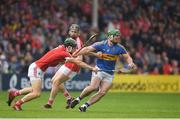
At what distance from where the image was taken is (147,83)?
34.4 metres

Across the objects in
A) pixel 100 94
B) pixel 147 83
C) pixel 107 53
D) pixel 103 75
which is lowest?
pixel 147 83

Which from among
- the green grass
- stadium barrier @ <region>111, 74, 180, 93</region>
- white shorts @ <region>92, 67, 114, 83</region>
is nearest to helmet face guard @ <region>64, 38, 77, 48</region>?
white shorts @ <region>92, 67, 114, 83</region>

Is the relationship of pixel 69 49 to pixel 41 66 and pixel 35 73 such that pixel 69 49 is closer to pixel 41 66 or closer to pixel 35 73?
pixel 41 66

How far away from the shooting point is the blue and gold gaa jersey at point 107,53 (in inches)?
798

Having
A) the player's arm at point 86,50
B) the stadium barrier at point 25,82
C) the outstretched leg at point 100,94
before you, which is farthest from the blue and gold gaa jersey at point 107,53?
the stadium barrier at point 25,82

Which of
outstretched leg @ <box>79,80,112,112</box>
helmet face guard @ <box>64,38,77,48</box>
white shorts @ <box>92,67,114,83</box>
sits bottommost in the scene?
outstretched leg @ <box>79,80,112,112</box>

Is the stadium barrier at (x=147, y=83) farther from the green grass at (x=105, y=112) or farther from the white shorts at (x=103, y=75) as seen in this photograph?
the white shorts at (x=103, y=75)

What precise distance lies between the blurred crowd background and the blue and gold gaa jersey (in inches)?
468

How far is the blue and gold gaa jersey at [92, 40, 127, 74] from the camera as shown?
20266mm

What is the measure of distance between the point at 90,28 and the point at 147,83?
394cm

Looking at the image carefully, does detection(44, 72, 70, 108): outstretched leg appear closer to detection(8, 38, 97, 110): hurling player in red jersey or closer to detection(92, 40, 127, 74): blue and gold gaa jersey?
detection(8, 38, 97, 110): hurling player in red jersey

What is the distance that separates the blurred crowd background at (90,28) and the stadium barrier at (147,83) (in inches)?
A: 34.6

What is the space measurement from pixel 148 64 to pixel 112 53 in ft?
50.3

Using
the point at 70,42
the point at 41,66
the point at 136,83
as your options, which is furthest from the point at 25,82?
the point at 70,42
